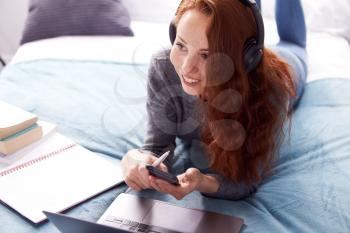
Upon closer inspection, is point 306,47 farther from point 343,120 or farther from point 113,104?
point 113,104

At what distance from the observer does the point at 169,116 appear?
1.00m

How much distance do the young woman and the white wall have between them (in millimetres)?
1573

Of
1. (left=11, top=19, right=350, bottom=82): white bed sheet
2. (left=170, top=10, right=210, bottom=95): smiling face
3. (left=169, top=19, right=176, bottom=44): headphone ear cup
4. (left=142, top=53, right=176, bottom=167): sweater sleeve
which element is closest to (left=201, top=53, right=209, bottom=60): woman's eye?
(left=170, top=10, right=210, bottom=95): smiling face

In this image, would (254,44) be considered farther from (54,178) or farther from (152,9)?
(152,9)

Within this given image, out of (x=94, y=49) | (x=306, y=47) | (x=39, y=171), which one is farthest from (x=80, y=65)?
(x=306, y=47)

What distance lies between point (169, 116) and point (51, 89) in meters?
0.59

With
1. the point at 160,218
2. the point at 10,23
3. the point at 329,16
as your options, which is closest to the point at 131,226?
the point at 160,218

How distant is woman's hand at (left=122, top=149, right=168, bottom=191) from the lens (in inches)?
32.9

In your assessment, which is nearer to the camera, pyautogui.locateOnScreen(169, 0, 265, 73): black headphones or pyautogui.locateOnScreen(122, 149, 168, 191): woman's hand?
pyautogui.locateOnScreen(169, 0, 265, 73): black headphones

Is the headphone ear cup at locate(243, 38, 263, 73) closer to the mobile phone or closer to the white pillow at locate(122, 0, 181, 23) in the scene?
the mobile phone

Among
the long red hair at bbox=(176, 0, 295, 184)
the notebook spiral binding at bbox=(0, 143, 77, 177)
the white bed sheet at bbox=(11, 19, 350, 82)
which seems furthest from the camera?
the white bed sheet at bbox=(11, 19, 350, 82)

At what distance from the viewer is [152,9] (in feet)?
6.57

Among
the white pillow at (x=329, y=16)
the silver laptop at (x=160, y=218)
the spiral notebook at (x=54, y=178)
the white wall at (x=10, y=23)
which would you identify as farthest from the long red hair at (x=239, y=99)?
the white wall at (x=10, y=23)

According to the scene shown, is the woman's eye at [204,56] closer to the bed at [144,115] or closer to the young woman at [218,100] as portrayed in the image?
the young woman at [218,100]
